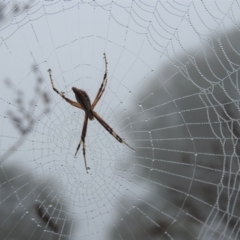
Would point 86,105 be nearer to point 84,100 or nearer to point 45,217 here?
point 84,100

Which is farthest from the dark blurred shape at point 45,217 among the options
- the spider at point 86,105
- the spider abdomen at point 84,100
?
the spider abdomen at point 84,100

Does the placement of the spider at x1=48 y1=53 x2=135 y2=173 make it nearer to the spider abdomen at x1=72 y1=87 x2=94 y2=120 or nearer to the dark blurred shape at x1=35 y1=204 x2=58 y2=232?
the spider abdomen at x1=72 y1=87 x2=94 y2=120

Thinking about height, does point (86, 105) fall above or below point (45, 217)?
above

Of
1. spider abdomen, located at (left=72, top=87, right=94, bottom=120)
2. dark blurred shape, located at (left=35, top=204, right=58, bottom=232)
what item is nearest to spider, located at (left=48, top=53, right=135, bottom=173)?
spider abdomen, located at (left=72, top=87, right=94, bottom=120)

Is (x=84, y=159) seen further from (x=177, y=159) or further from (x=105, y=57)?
(x=177, y=159)

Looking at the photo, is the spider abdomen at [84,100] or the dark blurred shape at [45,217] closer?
the spider abdomen at [84,100]

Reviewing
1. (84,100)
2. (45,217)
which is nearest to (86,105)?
(84,100)

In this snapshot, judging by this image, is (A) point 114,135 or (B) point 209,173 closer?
(A) point 114,135

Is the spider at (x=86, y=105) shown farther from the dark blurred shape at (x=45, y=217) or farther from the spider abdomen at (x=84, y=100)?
the dark blurred shape at (x=45, y=217)

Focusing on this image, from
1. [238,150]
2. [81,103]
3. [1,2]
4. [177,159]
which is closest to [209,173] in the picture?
[177,159]
